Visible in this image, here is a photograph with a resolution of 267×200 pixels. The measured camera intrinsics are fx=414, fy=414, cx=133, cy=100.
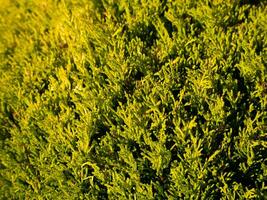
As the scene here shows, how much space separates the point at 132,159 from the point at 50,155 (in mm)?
742

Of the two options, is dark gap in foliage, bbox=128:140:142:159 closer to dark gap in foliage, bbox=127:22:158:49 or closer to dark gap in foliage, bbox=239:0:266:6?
dark gap in foliage, bbox=127:22:158:49

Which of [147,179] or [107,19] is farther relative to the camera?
[107,19]

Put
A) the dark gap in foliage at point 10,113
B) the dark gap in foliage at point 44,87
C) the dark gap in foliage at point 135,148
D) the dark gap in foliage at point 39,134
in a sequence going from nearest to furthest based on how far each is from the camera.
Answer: the dark gap in foliage at point 135,148, the dark gap in foliage at point 39,134, the dark gap in foliage at point 44,87, the dark gap in foliage at point 10,113

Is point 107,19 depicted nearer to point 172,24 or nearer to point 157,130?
point 172,24

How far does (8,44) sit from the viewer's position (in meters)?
4.35

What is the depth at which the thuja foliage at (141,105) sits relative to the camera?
117 inches

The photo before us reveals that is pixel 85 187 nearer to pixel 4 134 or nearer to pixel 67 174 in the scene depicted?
pixel 67 174

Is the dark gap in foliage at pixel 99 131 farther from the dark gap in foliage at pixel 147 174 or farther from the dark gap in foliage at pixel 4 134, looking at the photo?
the dark gap in foliage at pixel 4 134

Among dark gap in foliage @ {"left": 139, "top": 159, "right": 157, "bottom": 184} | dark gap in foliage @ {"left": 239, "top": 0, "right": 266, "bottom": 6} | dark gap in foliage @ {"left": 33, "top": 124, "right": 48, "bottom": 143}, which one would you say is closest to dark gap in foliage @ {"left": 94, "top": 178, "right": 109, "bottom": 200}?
dark gap in foliage @ {"left": 139, "top": 159, "right": 157, "bottom": 184}

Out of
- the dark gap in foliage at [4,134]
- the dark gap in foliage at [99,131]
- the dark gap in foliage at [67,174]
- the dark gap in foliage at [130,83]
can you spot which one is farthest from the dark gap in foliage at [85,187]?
the dark gap in foliage at [4,134]

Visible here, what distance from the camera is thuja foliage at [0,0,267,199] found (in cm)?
296

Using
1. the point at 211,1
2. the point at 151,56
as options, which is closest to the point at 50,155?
the point at 151,56

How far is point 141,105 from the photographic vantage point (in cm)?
314

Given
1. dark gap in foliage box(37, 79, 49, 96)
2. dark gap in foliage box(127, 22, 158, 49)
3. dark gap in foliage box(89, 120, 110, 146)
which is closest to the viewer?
dark gap in foliage box(89, 120, 110, 146)
